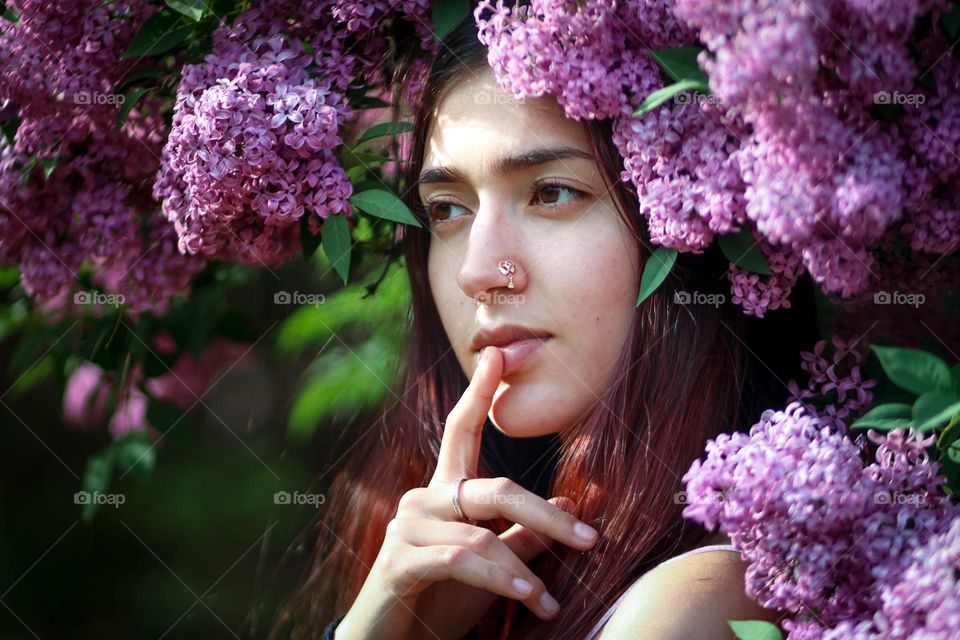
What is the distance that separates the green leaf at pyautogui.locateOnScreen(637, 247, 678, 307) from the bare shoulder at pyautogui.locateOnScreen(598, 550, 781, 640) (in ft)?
1.19

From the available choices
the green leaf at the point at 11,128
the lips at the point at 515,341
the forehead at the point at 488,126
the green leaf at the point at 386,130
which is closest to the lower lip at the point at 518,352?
the lips at the point at 515,341

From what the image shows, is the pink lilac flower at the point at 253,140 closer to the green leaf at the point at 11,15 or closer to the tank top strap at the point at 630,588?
the green leaf at the point at 11,15

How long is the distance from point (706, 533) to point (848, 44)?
0.71 meters

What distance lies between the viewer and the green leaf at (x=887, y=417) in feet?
4.19

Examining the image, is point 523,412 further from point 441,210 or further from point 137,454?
point 137,454

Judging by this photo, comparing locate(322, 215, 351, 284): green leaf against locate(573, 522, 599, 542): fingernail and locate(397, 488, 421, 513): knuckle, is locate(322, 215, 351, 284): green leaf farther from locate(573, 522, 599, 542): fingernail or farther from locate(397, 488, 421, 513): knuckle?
locate(573, 522, 599, 542): fingernail

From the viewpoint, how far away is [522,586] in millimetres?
1537

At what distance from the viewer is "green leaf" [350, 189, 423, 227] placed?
1.63 m

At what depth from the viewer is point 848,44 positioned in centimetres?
125

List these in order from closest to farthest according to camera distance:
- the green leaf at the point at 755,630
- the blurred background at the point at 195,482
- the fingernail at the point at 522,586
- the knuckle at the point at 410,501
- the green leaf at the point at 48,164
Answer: the green leaf at the point at 755,630
the fingernail at the point at 522,586
the knuckle at the point at 410,501
the green leaf at the point at 48,164
the blurred background at the point at 195,482

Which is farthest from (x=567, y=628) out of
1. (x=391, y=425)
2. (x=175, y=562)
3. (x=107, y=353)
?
(x=175, y=562)

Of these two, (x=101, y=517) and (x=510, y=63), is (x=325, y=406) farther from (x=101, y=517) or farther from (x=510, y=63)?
(x=510, y=63)

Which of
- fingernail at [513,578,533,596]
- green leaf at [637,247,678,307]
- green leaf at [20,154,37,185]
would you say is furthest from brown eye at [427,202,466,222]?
green leaf at [20,154,37,185]

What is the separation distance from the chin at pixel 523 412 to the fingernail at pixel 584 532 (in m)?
0.17
